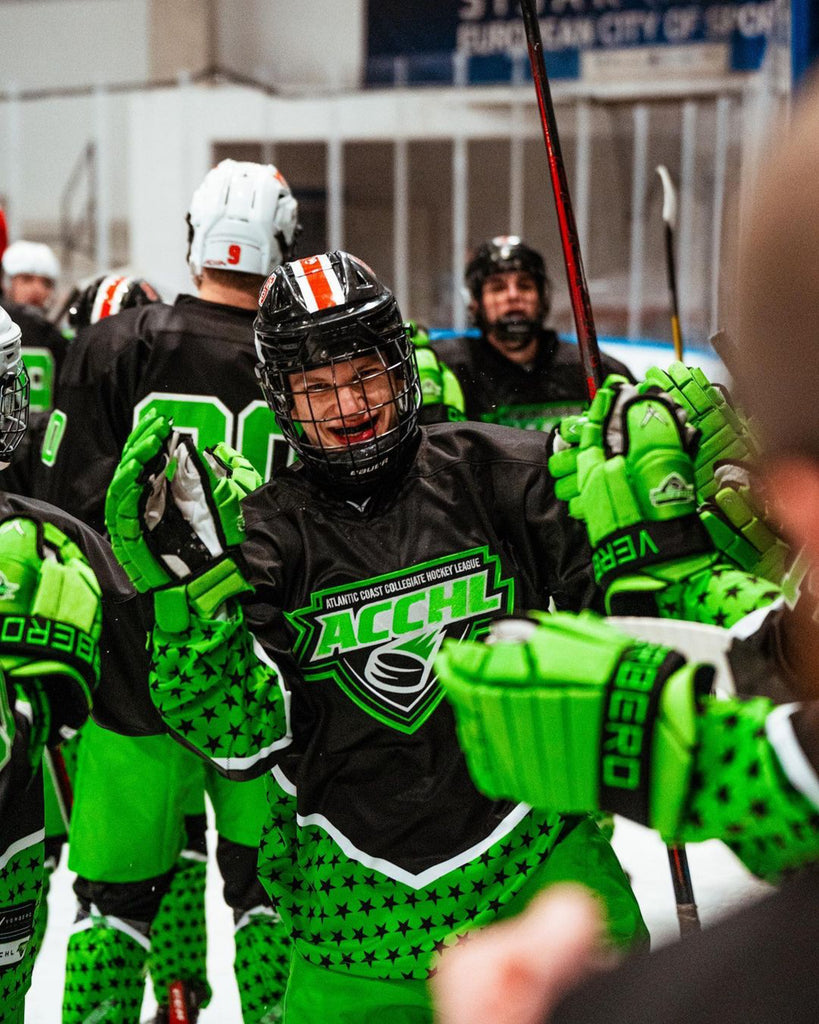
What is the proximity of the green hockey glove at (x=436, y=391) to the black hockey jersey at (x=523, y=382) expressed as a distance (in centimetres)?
40

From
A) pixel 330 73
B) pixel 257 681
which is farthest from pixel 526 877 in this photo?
pixel 330 73

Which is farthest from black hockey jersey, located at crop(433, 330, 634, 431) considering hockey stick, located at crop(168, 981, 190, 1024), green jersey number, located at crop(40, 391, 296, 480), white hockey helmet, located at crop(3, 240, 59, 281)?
white hockey helmet, located at crop(3, 240, 59, 281)

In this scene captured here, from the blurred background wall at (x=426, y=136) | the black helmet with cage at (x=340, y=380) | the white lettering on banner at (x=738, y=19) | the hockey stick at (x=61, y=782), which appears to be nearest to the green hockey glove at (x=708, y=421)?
the black helmet with cage at (x=340, y=380)

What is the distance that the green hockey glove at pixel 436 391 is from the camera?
2863 mm

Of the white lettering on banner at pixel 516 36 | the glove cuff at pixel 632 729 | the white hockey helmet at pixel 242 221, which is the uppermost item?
the white lettering on banner at pixel 516 36

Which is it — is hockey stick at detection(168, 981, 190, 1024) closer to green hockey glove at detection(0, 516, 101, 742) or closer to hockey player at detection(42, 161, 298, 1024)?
hockey player at detection(42, 161, 298, 1024)

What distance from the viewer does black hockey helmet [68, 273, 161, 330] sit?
3.30m

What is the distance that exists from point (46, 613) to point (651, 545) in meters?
0.58

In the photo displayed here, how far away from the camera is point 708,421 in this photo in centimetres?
134

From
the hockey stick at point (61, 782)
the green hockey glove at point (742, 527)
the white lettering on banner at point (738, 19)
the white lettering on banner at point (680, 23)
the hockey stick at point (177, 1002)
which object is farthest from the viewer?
the white lettering on banner at point (680, 23)

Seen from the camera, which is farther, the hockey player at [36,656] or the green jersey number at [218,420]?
the green jersey number at [218,420]

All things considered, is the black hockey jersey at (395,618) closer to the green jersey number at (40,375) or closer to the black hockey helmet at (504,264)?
the black hockey helmet at (504,264)

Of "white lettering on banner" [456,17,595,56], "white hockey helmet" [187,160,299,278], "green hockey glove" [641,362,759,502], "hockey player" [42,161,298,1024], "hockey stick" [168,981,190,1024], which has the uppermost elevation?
"white lettering on banner" [456,17,595,56]

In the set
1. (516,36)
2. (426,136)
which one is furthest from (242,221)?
(516,36)
